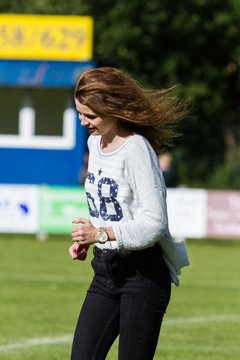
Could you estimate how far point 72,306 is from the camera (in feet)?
41.1

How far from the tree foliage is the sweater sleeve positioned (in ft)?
94.4

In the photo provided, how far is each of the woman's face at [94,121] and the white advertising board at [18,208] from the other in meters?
16.5

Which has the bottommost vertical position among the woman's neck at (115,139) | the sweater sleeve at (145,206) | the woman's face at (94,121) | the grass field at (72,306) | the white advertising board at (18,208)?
the white advertising board at (18,208)

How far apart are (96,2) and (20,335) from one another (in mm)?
26722

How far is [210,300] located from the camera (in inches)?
529

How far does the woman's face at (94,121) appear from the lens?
538 cm

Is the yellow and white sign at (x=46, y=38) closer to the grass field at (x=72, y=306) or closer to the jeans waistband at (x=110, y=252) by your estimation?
the grass field at (x=72, y=306)

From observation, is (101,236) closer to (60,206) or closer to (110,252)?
(110,252)

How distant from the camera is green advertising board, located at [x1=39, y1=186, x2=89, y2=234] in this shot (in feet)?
71.6

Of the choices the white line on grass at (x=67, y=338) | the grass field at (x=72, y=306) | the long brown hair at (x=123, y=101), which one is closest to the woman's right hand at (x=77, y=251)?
the long brown hair at (x=123, y=101)

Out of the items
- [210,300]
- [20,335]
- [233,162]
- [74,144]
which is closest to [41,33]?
[74,144]

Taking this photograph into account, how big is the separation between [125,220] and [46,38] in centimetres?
2118

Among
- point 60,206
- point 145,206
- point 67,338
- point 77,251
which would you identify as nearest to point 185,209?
point 60,206

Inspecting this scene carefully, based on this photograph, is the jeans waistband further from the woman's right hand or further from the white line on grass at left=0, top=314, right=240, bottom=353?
the white line on grass at left=0, top=314, right=240, bottom=353
